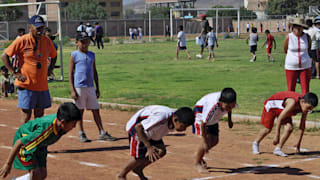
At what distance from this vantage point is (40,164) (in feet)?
20.2

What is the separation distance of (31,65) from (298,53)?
18.4 feet

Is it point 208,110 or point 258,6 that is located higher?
point 258,6

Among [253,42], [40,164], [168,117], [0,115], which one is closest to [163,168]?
[168,117]

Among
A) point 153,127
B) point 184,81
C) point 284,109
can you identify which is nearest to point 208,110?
point 153,127

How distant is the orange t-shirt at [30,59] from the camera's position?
893 cm

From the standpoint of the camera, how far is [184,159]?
8758mm

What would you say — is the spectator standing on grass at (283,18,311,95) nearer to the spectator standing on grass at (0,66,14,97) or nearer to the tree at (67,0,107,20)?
the spectator standing on grass at (0,66,14,97)

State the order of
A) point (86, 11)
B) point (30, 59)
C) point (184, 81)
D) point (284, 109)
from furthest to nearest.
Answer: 1. point (86, 11)
2. point (184, 81)
3. point (30, 59)
4. point (284, 109)

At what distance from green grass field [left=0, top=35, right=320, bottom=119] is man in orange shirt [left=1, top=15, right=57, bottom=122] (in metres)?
5.23

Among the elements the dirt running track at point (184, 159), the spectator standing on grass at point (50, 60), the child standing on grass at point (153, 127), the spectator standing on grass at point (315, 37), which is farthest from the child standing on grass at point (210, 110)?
the spectator standing on grass at point (315, 37)

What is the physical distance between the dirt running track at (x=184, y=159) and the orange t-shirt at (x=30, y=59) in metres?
1.19

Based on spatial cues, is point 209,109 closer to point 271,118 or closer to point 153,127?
point 153,127

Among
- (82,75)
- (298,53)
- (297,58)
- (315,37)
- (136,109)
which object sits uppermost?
(315,37)

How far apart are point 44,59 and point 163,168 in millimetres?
2761
